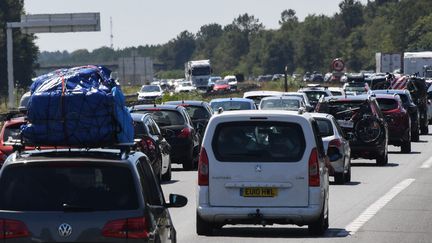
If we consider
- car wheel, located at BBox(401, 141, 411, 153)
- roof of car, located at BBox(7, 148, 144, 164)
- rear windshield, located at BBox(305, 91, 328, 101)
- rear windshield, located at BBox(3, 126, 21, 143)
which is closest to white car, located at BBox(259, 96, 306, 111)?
car wheel, located at BBox(401, 141, 411, 153)

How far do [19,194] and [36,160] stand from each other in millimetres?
286

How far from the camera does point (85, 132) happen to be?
478 inches

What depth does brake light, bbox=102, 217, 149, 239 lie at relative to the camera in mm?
10039

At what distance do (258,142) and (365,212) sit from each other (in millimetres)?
4116

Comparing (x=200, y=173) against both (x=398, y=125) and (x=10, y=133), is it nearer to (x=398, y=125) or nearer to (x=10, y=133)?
(x=10, y=133)

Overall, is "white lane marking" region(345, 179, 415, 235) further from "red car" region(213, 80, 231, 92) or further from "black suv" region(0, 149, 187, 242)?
"red car" region(213, 80, 231, 92)

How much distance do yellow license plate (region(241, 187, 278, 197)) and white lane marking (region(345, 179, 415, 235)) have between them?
1.27 meters

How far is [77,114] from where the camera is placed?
12.5 meters

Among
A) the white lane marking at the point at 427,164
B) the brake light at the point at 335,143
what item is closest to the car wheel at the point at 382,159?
the white lane marking at the point at 427,164

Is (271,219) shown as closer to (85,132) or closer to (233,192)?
(233,192)

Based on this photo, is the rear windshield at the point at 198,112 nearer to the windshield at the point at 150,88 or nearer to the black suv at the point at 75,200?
the black suv at the point at 75,200

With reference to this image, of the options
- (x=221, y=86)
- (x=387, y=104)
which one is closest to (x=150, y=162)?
(x=387, y=104)

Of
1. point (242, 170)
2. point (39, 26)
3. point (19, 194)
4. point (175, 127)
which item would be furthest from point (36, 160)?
point (39, 26)

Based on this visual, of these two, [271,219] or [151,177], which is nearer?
[151,177]
